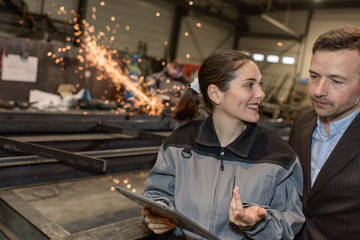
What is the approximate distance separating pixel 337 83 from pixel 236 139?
47 centimetres

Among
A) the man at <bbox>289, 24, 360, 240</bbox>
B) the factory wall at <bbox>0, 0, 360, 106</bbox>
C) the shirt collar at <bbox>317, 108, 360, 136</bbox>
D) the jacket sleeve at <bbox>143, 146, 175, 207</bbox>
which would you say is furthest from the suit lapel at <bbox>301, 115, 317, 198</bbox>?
the factory wall at <bbox>0, 0, 360, 106</bbox>

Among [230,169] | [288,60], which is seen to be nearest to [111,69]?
[230,169]

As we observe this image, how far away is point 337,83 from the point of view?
1.30m

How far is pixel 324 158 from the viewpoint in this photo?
4.44 ft

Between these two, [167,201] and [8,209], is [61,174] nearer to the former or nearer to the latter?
[8,209]

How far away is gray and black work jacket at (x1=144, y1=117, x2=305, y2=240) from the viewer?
45.4 inches

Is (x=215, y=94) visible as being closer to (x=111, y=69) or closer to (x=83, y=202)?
(x=83, y=202)

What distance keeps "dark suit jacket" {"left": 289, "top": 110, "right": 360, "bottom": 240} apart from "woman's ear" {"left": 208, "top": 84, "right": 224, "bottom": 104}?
19.1 inches

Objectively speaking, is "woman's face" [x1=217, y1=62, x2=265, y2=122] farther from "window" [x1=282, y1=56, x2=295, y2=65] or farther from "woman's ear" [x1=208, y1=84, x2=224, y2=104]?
"window" [x1=282, y1=56, x2=295, y2=65]

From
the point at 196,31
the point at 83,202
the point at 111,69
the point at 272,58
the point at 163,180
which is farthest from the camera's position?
the point at 272,58

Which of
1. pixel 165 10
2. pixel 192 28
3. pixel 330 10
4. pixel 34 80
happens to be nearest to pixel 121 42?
pixel 165 10

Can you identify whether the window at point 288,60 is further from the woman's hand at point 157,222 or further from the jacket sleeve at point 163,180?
the woman's hand at point 157,222

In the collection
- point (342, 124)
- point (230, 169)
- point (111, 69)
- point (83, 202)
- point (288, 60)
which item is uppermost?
point (288, 60)

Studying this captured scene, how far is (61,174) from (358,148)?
1.57 metres
